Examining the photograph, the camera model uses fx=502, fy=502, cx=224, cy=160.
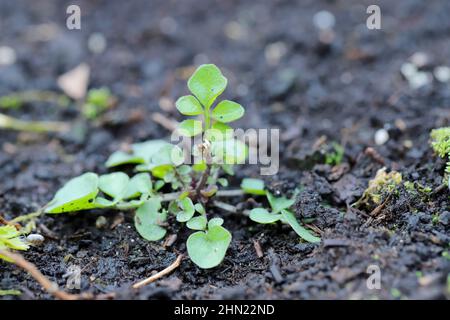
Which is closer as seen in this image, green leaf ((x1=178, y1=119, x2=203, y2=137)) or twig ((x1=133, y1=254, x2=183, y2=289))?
twig ((x1=133, y1=254, x2=183, y2=289))

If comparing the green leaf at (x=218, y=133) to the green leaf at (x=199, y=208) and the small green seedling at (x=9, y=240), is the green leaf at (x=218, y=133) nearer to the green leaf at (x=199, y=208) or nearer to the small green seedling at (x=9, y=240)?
the green leaf at (x=199, y=208)

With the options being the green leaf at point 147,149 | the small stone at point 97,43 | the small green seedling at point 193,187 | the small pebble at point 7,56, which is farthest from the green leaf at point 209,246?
the small pebble at point 7,56

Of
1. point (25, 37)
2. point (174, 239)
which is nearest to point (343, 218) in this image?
point (174, 239)

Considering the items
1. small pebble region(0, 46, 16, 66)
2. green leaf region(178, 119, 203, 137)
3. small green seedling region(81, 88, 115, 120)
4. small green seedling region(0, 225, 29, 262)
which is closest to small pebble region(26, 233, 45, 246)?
small green seedling region(0, 225, 29, 262)

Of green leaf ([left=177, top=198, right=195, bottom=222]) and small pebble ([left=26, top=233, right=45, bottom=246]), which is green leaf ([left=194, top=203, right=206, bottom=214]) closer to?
green leaf ([left=177, top=198, right=195, bottom=222])

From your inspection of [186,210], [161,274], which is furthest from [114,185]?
[161,274]
